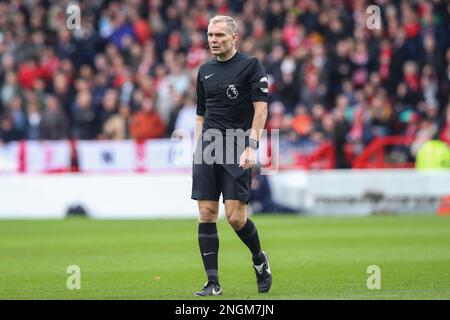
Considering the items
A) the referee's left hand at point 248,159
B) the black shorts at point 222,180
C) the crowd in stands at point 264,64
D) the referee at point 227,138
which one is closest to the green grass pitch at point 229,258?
the referee at point 227,138

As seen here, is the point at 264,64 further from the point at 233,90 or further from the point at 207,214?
the point at 207,214

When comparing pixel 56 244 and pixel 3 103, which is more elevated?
pixel 3 103

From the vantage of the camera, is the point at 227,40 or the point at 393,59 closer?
the point at 227,40

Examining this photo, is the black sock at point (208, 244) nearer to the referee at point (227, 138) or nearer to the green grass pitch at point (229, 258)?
the referee at point (227, 138)

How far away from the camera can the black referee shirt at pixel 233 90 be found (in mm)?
10359

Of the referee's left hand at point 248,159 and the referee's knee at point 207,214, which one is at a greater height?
the referee's left hand at point 248,159

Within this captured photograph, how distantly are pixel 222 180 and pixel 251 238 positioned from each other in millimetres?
631

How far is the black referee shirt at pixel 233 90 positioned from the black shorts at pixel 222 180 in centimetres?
27

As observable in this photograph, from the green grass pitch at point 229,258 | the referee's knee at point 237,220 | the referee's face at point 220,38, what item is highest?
the referee's face at point 220,38

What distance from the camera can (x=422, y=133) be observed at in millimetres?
24688

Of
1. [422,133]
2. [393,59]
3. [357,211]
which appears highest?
[393,59]

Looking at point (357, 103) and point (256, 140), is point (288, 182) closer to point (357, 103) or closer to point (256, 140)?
point (357, 103)
